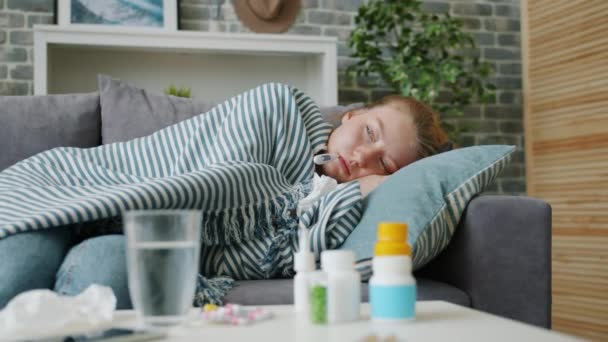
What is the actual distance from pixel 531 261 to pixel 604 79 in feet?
5.86

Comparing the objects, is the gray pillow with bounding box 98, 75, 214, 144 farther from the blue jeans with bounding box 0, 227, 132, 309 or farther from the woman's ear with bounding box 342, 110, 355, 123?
the blue jeans with bounding box 0, 227, 132, 309

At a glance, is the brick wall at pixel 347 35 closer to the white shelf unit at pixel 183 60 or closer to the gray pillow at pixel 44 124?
the white shelf unit at pixel 183 60

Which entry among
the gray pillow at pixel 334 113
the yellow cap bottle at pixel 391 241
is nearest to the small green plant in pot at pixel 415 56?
the gray pillow at pixel 334 113

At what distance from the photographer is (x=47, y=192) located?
140 centimetres

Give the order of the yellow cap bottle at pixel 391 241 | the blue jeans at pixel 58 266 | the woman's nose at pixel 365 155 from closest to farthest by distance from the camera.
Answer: the yellow cap bottle at pixel 391 241 < the blue jeans at pixel 58 266 < the woman's nose at pixel 365 155

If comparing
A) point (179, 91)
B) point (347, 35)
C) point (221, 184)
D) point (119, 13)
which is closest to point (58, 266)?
point (221, 184)

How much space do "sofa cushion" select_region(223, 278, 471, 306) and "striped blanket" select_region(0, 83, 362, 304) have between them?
4cm

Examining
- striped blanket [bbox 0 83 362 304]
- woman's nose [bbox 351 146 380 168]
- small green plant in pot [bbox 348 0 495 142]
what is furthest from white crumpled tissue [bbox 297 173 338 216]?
small green plant in pot [bbox 348 0 495 142]

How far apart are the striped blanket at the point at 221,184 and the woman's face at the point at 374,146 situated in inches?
3.2

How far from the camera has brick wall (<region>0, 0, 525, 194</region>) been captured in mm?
3635

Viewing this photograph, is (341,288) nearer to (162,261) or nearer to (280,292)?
(162,261)

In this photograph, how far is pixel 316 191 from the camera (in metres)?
1.53

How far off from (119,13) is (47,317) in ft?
10.3

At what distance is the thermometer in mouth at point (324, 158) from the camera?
1.71m
